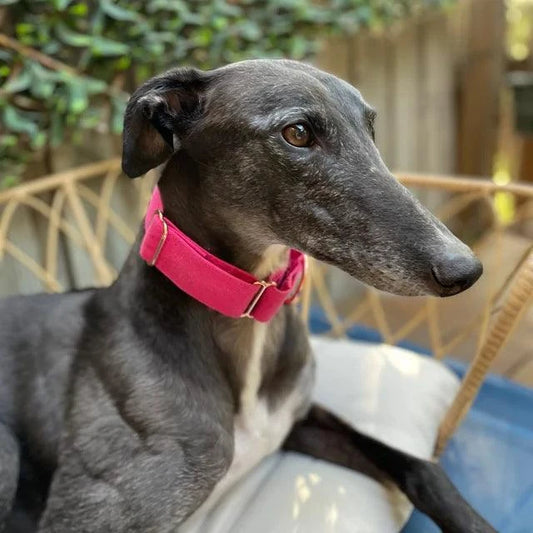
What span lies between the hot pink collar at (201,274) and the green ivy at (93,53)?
0.57 metres

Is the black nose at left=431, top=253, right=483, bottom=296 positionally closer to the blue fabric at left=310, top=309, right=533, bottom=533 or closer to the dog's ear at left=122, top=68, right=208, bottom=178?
the dog's ear at left=122, top=68, right=208, bottom=178

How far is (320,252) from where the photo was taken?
0.79 m

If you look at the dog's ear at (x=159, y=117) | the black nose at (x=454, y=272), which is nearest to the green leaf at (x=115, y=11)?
the dog's ear at (x=159, y=117)

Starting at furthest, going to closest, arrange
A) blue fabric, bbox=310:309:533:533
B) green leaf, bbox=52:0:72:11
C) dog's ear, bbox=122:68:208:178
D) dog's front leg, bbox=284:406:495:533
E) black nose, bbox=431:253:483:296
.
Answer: green leaf, bbox=52:0:72:11, blue fabric, bbox=310:309:533:533, dog's front leg, bbox=284:406:495:533, dog's ear, bbox=122:68:208:178, black nose, bbox=431:253:483:296

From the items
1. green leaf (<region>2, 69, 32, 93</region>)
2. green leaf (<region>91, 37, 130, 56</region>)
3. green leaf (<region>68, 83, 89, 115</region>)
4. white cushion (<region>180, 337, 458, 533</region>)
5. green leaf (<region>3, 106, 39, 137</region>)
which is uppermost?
green leaf (<region>91, 37, 130, 56</region>)

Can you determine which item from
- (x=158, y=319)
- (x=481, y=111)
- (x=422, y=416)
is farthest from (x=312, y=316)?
(x=481, y=111)

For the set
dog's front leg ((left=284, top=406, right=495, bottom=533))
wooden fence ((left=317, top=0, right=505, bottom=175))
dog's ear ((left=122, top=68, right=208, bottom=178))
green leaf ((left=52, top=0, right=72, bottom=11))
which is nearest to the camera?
dog's ear ((left=122, top=68, right=208, bottom=178))

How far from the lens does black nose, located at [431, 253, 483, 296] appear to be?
682 mm

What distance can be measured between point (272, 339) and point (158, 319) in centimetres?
19

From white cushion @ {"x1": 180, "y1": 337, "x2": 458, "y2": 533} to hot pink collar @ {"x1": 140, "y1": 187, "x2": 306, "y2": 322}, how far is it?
349mm

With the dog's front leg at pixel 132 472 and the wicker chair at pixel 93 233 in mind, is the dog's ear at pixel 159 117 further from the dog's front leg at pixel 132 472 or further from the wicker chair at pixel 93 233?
the wicker chair at pixel 93 233

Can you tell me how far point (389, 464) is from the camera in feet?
3.42

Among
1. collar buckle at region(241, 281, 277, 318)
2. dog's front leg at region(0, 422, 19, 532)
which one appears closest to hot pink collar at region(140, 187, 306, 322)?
collar buckle at region(241, 281, 277, 318)

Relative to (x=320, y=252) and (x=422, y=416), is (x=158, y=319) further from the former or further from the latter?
(x=422, y=416)
